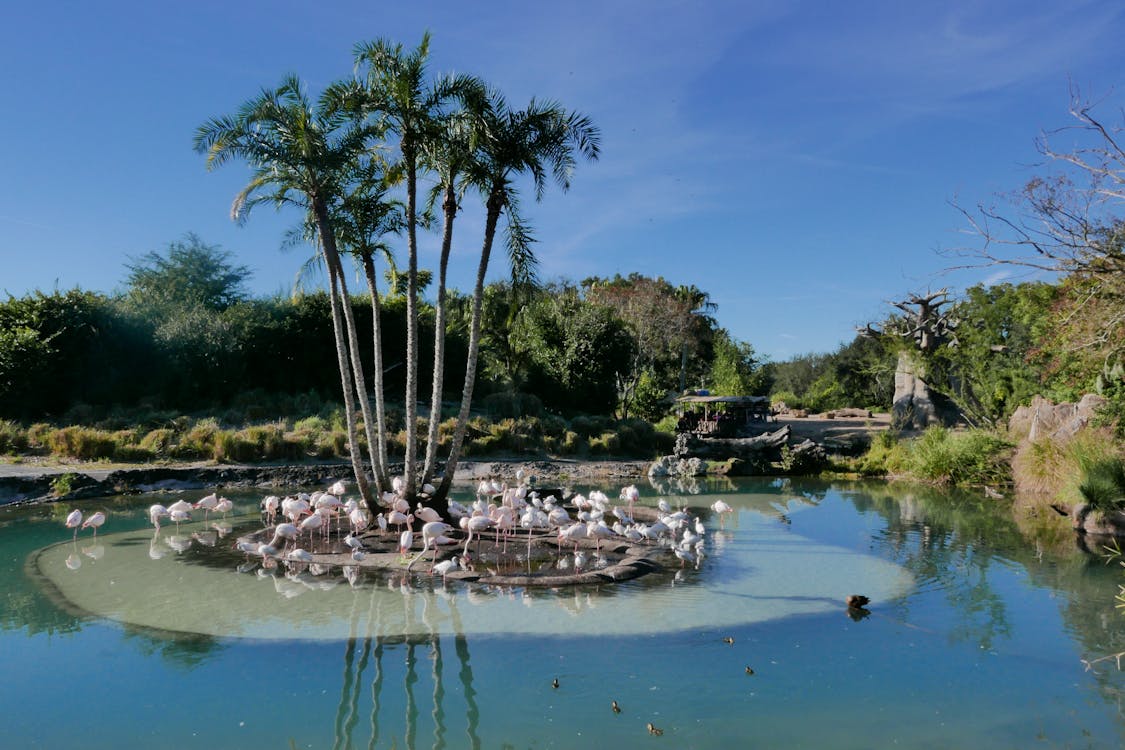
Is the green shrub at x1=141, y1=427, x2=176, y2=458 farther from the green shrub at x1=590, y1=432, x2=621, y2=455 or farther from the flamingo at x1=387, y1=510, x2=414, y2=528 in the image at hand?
the green shrub at x1=590, y1=432, x2=621, y2=455

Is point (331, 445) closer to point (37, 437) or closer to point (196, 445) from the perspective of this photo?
point (196, 445)

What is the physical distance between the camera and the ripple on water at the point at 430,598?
6.95 m

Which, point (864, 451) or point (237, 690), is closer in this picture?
point (237, 690)

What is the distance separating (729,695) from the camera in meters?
5.32

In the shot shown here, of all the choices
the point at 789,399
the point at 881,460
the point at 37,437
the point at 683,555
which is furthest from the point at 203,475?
the point at 789,399

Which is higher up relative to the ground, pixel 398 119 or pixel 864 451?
pixel 398 119

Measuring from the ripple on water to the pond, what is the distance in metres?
0.04

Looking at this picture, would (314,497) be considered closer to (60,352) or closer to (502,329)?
(60,352)

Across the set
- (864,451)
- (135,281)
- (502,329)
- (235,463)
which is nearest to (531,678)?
(235,463)

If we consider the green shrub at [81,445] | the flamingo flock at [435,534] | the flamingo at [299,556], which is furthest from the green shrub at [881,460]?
the green shrub at [81,445]

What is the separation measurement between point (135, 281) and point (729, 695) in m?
29.7

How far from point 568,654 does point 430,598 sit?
7.26 ft

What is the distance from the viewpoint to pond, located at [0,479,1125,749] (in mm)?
4840

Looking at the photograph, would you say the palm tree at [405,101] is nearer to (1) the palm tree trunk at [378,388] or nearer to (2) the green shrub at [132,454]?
(1) the palm tree trunk at [378,388]
